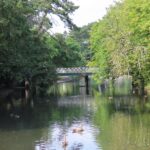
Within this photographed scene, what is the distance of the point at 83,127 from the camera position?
31953 mm

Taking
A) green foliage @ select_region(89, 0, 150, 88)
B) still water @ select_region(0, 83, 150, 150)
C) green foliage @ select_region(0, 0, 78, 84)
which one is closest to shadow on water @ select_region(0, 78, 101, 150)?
still water @ select_region(0, 83, 150, 150)

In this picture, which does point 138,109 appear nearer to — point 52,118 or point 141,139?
point 52,118

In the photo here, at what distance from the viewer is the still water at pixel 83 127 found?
2633cm

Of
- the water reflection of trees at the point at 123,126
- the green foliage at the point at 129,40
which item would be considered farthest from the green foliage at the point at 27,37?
the water reflection of trees at the point at 123,126

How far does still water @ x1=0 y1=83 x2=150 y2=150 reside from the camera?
26.3m

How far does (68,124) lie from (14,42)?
1280 cm

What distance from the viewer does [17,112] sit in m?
43.1

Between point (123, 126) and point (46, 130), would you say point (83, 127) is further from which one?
point (123, 126)

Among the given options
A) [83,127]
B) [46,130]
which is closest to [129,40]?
[83,127]

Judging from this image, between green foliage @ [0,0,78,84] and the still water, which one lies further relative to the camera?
Result: green foliage @ [0,0,78,84]

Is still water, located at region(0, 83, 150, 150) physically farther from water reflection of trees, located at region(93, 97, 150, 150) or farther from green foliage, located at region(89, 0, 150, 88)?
green foliage, located at region(89, 0, 150, 88)

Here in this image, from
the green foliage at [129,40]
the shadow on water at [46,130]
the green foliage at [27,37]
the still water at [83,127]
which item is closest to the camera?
the still water at [83,127]

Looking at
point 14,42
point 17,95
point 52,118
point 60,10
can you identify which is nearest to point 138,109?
point 52,118

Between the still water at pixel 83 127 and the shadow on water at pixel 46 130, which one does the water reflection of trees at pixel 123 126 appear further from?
the shadow on water at pixel 46 130
